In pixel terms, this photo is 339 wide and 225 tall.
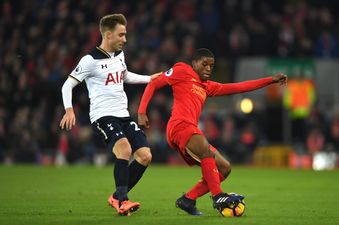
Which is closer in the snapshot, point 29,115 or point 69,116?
point 69,116

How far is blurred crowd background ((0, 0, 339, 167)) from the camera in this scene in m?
23.1

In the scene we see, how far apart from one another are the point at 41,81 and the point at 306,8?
822 centimetres

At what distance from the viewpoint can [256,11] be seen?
83.7 ft

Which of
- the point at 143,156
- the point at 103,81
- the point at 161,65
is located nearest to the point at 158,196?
the point at 143,156

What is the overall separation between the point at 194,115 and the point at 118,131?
93 centimetres

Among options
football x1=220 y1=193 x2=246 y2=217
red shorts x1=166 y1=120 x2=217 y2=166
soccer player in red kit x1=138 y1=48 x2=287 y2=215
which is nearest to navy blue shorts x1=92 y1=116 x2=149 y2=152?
soccer player in red kit x1=138 y1=48 x2=287 y2=215

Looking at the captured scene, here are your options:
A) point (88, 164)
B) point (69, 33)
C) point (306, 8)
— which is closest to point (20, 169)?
point (88, 164)

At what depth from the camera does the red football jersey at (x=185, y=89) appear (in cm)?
970

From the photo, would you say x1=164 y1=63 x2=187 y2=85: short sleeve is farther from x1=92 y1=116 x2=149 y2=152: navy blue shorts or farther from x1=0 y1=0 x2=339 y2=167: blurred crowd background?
x1=0 y1=0 x2=339 y2=167: blurred crowd background

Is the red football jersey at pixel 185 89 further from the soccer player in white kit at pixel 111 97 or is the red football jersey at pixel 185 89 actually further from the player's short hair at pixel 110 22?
the player's short hair at pixel 110 22

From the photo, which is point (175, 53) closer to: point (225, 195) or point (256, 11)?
point (256, 11)

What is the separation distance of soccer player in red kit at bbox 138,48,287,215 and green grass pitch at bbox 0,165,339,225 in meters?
0.41

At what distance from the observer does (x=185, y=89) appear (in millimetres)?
9773

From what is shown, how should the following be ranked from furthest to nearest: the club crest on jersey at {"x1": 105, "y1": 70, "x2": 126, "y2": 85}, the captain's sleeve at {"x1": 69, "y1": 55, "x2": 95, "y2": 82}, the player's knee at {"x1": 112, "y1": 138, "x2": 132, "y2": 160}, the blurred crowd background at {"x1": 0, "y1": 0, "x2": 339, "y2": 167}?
the blurred crowd background at {"x1": 0, "y1": 0, "x2": 339, "y2": 167}
the club crest on jersey at {"x1": 105, "y1": 70, "x2": 126, "y2": 85}
the captain's sleeve at {"x1": 69, "y1": 55, "x2": 95, "y2": 82}
the player's knee at {"x1": 112, "y1": 138, "x2": 132, "y2": 160}
